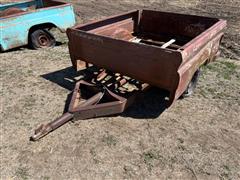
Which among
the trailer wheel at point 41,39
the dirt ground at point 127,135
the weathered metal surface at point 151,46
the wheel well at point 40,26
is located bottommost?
the dirt ground at point 127,135

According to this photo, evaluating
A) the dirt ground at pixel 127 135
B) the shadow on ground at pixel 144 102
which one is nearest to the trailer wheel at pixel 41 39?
the dirt ground at pixel 127 135

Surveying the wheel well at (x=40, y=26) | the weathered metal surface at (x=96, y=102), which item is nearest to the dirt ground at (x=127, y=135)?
the weathered metal surface at (x=96, y=102)

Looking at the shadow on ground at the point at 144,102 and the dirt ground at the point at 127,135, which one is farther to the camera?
the shadow on ground at the point at 144,102

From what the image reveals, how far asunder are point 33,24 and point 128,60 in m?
3.18

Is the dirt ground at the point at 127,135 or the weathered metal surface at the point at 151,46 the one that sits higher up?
the weathered metal surface at the point at 151,46

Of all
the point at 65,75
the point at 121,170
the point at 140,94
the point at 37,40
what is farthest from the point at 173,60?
the point at 37,40

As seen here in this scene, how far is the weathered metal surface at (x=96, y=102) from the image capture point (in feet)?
13.2

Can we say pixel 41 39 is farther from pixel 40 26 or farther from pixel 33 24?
pixel 33 24

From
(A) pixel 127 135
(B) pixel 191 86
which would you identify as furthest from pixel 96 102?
(B) pixel 191 86

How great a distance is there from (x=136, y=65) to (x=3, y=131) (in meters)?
2.07

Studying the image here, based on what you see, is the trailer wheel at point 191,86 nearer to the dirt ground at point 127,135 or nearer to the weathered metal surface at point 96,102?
the dirt ground at point 127,135

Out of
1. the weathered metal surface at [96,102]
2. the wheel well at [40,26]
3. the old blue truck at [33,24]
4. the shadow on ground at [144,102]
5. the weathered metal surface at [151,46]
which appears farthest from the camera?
the wheel well at [40,26]

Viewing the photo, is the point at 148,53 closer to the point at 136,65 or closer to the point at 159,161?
the point at 136,65

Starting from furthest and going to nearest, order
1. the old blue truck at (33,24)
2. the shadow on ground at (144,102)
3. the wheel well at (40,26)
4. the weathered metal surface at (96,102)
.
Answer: the wheel well at (40,26) → the old blue truck at (33,24) → the shadow on ground at (144,102) → the weathered metal surface at (96,102)
